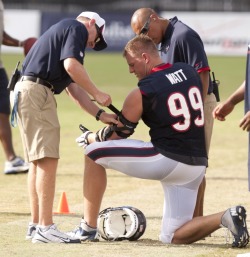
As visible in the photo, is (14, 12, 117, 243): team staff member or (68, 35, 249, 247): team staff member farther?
(14, 12, 117, 243): team staff member

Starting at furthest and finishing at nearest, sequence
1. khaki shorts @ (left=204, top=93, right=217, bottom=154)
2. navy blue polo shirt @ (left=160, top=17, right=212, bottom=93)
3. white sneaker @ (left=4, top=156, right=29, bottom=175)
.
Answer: white sneaker @ (left=4, top=156, right=29, bottom=175) → khaki shorts @ (left=204, top=93, right=217, bottom=154) → navy blue polo shirt @ (left=160, top=17, right=212, bottom=93)

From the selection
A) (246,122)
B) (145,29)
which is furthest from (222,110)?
(145,29)

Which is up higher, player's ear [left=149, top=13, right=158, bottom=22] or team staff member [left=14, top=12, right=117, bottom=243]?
player's ear [left=149, top=13, right=158, bottom=22]

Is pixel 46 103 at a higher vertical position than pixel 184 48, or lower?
lower

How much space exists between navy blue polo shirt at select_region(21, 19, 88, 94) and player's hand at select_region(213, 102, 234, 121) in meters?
1.25

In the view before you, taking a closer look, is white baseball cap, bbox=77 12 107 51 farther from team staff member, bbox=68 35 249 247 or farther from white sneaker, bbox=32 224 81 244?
white sneaker, bbox=32 224 81 244

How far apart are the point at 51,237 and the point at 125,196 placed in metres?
3.09

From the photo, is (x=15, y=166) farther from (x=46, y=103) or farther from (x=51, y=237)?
(x=51, y=237)

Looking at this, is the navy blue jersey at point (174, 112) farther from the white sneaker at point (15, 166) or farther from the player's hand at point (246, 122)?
the white sneaker at point (15, 166)

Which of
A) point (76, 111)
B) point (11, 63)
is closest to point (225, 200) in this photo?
point (76, 111)

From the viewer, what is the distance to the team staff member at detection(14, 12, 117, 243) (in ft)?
29.4

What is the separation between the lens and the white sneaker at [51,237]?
8.96 metres

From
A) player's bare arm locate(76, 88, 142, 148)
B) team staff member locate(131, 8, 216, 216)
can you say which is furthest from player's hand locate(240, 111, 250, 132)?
team staff member locate(131, 8, 216, 216)

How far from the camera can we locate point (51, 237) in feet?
29.4
